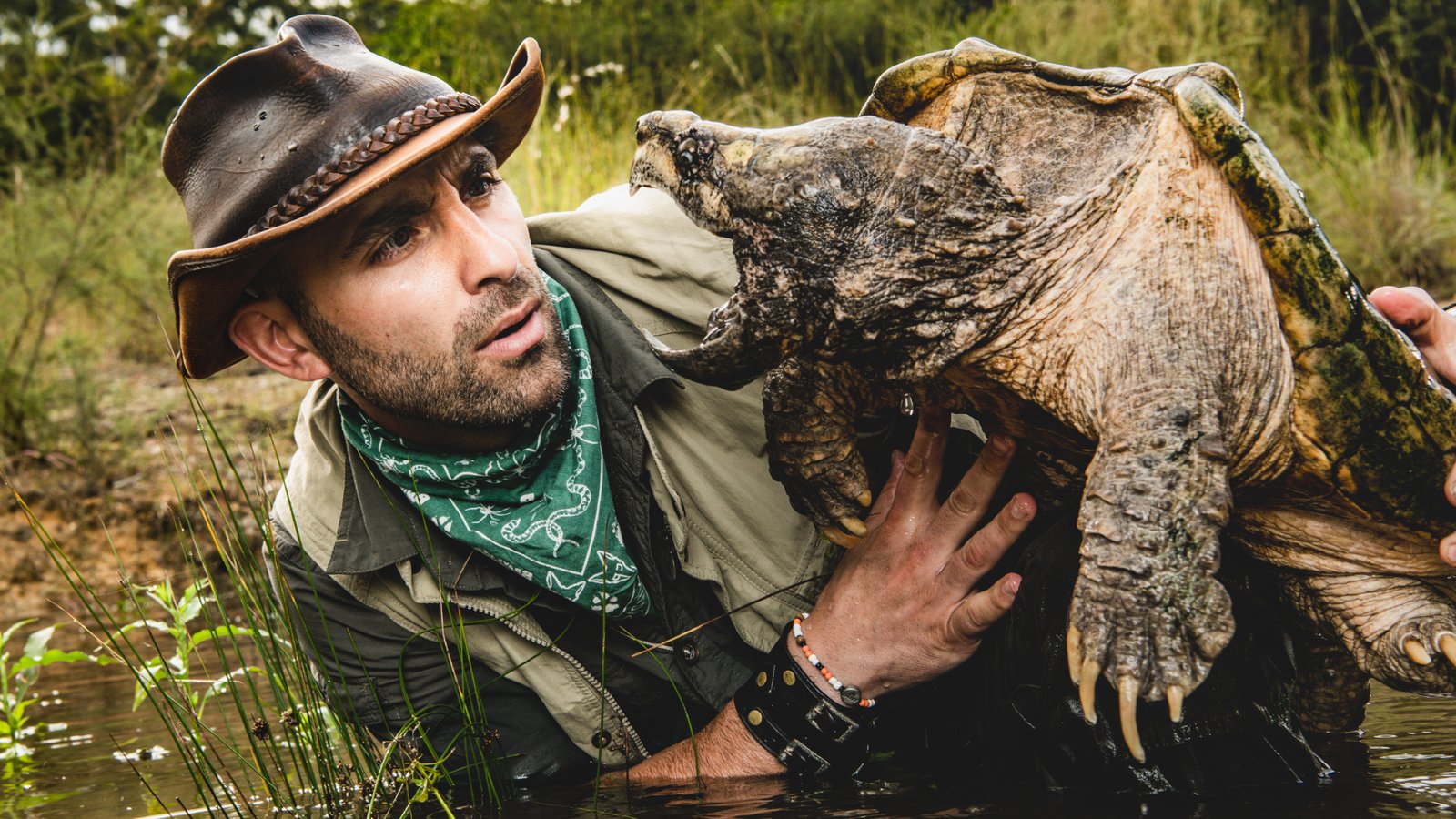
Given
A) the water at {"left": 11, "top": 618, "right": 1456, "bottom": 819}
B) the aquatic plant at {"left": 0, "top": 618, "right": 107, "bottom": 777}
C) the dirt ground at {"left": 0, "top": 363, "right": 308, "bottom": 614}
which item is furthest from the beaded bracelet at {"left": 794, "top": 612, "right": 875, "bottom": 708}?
the dirt ground at {"left": 0, "top": 363, "right": 308, "bottom": 614}

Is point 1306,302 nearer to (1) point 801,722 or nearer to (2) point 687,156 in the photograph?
(2) point 687,156

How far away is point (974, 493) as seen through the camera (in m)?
2.15

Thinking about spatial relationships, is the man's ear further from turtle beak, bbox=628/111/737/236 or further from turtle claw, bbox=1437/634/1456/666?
turtle claw, bbox=1437/634/1456/666

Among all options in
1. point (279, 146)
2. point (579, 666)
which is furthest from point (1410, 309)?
point (279, 146)

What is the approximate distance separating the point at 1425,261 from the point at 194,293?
536 cm

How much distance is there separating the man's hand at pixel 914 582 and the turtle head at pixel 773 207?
17.3 inches

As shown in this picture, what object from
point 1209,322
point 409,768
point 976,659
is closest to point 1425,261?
point 976,659

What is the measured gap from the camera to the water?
194 centimetres

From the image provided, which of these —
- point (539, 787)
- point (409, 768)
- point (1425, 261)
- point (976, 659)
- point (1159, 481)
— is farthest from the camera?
point (1425, 261)

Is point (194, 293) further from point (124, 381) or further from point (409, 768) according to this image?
point (124, 381)

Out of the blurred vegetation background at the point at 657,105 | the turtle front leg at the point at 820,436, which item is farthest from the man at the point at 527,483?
the blurred vegetation background at the point at 657,105

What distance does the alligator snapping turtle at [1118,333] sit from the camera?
4.99ft

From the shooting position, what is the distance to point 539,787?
101 inches

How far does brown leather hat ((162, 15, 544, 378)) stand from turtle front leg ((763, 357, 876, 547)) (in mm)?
763
